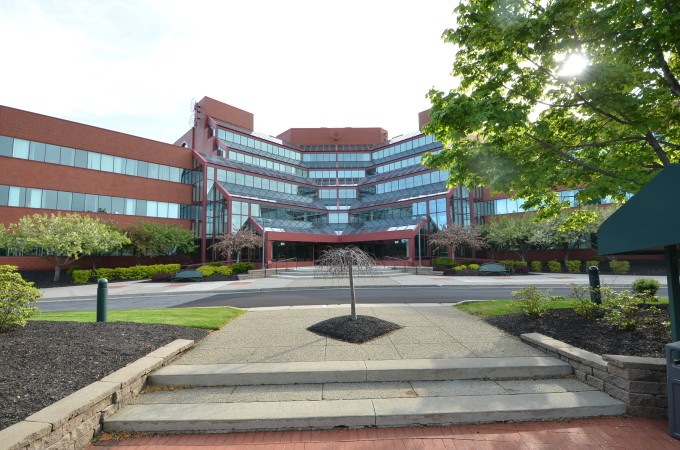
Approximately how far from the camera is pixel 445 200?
3959 cm

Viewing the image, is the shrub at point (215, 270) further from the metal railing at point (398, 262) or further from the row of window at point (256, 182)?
the metal railing at point (398, 262)

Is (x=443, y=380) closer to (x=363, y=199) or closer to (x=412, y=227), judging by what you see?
(x=412, y=227)

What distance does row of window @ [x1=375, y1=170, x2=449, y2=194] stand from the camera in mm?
43688

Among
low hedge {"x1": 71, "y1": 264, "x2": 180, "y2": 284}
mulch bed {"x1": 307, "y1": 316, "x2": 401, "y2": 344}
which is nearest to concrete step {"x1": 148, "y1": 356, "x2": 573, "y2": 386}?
mulch bed {"x1": 307, "y1": 316, "x2": 401, "y2": 344}

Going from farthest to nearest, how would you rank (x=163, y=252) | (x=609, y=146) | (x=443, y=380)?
(x=163, y=252) → (x=609, y=146) → (x=443, y=380)

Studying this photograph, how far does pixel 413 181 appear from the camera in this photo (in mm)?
46781

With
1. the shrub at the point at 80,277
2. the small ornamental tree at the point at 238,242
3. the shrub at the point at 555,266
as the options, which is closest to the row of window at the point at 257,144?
the small ornamental tree at the point at 238,242

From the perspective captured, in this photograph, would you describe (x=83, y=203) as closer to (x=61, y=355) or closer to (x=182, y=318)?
(x=182, y=318)

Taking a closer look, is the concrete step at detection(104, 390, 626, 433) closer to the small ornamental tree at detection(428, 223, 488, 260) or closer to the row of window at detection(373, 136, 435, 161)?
the small ornamental tree at detection(428, 223, 488, 260)

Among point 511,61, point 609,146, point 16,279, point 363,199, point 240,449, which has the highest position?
point 363,199

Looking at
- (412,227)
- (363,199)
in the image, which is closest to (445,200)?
(412,227)

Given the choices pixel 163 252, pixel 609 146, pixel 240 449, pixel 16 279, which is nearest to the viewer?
pixel 240 449

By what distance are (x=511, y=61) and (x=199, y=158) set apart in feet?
123

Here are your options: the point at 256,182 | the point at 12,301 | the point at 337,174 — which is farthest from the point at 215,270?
the point at 337,174
